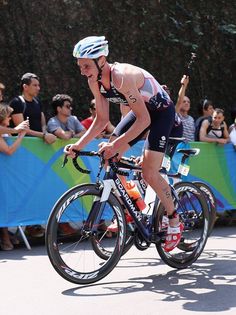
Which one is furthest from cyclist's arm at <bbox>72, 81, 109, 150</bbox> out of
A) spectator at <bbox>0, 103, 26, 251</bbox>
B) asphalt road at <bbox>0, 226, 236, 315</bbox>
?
spectator at <bbox>0, 103, 26, 251</bbox>

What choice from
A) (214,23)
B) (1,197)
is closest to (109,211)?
(1,197)

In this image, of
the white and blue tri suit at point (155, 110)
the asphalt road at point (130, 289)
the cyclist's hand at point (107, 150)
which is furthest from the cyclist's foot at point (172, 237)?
the cyclist's hand at point (107, 150)

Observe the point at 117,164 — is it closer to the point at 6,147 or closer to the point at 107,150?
the point at 107,150

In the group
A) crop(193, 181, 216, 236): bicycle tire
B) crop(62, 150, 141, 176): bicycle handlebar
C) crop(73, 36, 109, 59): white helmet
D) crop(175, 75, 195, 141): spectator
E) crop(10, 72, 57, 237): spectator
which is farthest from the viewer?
crop(175, 75, 195, 141): spectator

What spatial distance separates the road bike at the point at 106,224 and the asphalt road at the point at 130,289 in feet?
Answer: 0.54

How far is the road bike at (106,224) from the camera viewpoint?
5.75 metres

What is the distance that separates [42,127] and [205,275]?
13.7 ft

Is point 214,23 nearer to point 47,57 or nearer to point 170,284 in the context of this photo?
point 47,57

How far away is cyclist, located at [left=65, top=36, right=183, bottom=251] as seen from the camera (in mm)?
5797

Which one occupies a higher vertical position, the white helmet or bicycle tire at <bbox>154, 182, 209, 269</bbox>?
the white helmet

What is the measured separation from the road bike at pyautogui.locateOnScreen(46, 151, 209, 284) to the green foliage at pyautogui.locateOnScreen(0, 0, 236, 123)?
5.99 metres

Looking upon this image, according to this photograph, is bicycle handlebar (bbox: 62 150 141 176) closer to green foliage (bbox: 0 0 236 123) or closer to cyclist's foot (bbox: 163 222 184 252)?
cyclist's foot (bbox: 163 222 184 252)

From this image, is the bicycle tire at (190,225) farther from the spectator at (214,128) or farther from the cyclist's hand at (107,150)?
the spectator at (214,128)

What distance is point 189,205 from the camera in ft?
23.0
